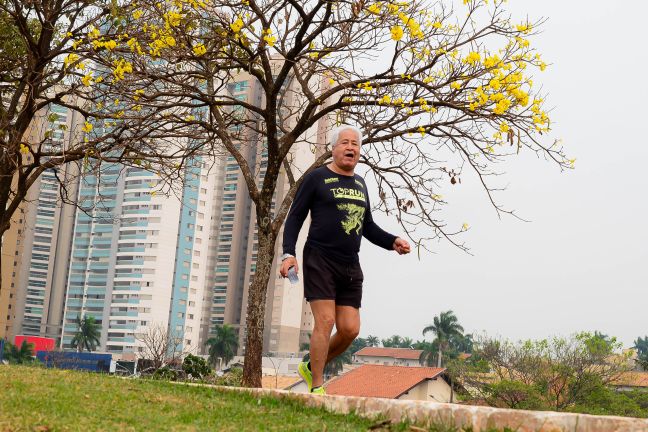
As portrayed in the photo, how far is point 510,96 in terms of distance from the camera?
34.0 ft

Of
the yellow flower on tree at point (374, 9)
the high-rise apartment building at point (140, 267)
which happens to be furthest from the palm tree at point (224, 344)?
the yellow flower on tree at point (374, 9)

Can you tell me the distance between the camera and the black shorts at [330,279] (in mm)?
→ 5902

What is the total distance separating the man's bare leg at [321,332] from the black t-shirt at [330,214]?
1.22ft

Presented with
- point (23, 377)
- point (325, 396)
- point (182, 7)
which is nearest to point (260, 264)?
point (182, 7)

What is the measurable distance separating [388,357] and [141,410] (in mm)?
125686

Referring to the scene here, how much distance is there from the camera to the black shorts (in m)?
5.90

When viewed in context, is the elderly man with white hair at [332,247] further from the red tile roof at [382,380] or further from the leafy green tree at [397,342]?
the leafy green tree at [397,342]

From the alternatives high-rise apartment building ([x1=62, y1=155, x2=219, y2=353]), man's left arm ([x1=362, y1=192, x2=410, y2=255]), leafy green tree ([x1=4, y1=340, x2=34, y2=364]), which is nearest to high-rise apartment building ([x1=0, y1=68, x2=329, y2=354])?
high-rise apartment building ([x1=62, y1=155, x2=219, y2=353])

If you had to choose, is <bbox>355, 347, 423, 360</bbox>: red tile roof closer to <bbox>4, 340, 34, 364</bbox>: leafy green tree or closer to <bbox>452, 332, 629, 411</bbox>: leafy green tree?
<bbox>4, 340, 34, 364</bbox>: leafy green tree

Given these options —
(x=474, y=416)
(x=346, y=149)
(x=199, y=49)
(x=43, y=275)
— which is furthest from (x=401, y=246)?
(x=43, y=275)

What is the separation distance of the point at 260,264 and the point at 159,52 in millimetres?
3161

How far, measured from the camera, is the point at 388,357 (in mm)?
128375

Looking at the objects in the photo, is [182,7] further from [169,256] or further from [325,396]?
[169,256]

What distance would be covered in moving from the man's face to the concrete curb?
176cm
